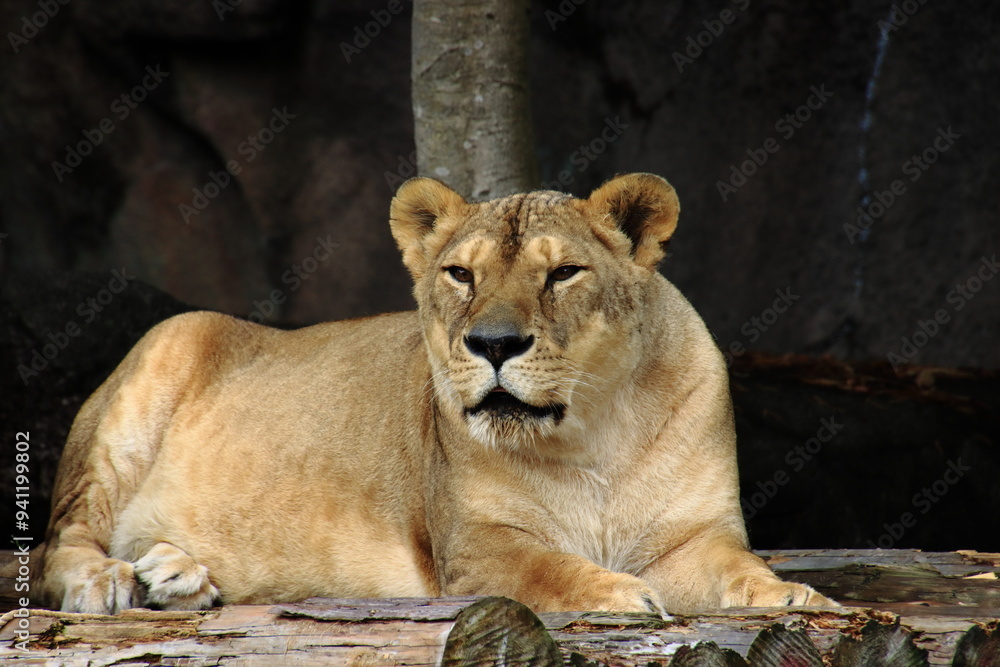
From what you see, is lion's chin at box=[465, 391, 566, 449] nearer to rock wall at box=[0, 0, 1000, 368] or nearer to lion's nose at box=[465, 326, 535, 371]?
lion's nose at box=[465, 326, 535, 371]

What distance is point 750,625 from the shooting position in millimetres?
3260

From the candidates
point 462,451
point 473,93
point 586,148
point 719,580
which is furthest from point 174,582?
point 586,148

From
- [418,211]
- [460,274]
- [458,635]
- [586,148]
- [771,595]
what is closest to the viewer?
[458,635]

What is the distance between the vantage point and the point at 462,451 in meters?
4.44

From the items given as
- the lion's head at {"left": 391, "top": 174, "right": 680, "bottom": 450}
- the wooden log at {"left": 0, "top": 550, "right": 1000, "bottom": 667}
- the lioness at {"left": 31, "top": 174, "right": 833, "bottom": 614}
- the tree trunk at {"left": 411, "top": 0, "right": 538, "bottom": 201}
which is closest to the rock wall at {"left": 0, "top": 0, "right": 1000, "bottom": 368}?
the tree trunk at {"left": 411, "top": 0, "right": 538, "bottom": 201}

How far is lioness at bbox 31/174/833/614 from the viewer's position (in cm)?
399

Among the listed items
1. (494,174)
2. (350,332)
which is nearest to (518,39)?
(494,174)

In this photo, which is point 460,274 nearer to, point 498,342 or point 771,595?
point 498,342

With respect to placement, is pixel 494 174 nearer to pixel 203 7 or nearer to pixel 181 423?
pixel 181 423

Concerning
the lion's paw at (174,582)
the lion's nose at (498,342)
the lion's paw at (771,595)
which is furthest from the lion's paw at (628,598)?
the lion's paw at (174,582)

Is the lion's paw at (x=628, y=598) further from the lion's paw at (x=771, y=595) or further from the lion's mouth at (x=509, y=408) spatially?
the lion's mouth at (x=509, y=408)

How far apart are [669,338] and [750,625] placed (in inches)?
61.2

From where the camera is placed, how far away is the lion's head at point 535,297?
388 cm

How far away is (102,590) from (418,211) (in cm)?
211
